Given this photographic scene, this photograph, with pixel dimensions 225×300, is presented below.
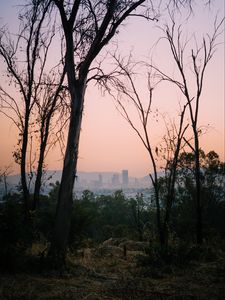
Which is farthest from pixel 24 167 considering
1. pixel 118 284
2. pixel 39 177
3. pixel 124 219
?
pixel 124 219

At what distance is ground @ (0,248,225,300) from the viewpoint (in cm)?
498

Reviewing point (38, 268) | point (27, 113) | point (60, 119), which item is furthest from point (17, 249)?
point (27, 113)

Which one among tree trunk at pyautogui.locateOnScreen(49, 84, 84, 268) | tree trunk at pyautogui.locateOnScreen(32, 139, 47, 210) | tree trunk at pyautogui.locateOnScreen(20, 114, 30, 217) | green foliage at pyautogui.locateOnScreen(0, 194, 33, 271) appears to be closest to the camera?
green foliage at pyautogui.locateOnScreen(0, 194, 33, 271)

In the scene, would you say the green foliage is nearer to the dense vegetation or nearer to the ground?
the dense vegetation

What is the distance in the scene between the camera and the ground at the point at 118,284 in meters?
4.98

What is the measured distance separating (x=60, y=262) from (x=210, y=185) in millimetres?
29589

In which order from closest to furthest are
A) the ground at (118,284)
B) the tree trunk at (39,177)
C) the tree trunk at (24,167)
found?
the ground at (118,284), the tree trunk at (24,167), the tree trunk at (39,177)

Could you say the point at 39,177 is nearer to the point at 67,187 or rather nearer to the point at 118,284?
the point at 67,187

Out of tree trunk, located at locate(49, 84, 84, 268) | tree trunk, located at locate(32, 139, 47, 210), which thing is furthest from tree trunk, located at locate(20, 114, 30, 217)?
tree trunk, located at locate(49, 84, 84, 268)

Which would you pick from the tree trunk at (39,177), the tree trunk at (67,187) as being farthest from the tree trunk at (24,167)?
the tree trunk at (67,187)

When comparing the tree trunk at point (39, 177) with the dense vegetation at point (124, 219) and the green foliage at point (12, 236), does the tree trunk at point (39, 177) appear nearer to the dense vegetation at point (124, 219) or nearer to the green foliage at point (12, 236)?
the dense vegetation at point (124, 219)

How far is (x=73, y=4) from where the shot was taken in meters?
8.22

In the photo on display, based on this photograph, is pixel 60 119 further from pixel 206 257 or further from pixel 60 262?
pixel 206 257

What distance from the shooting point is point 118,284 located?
584 centimetres
